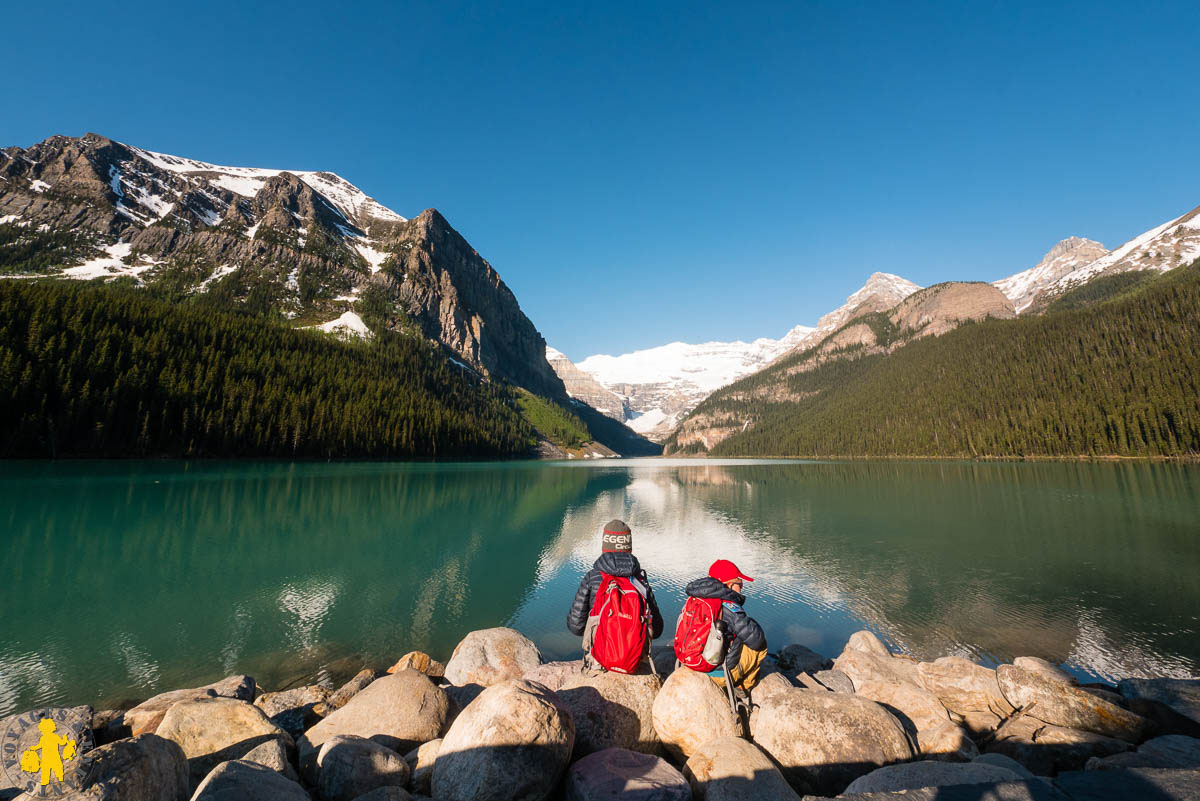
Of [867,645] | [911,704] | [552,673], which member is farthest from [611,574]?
[867,645]

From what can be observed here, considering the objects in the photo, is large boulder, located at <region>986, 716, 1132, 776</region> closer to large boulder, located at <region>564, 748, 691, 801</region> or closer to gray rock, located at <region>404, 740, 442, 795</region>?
large boulder, located at <region>564, 748, 691, 801</region>

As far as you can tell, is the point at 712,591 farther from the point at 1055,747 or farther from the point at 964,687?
the point at 964,687

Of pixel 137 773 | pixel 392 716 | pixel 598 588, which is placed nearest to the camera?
pixel 137 773

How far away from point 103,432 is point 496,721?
327 feet

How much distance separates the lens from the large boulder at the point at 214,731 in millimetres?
5883

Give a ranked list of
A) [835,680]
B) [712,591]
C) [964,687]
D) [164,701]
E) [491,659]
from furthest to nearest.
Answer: [491,659] → [835,680] → [964,687] → [164,701] → [712,591]

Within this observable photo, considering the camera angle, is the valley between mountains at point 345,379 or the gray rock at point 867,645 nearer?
the gray rock at point 867,645

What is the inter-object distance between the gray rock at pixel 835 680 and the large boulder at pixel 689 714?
4430mm

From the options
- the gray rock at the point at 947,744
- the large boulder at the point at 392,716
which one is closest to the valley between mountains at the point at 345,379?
the large boulder at the point at 392,716

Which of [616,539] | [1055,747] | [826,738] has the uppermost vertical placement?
[616,539]

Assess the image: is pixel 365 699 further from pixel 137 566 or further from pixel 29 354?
pixel 29 354

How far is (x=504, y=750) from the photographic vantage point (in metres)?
4.79

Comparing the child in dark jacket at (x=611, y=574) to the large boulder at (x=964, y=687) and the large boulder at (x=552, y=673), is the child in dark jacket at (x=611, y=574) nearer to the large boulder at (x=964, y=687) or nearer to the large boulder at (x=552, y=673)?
the large boulder at (x=552, y=673)

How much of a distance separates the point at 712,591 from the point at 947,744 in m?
3.50
